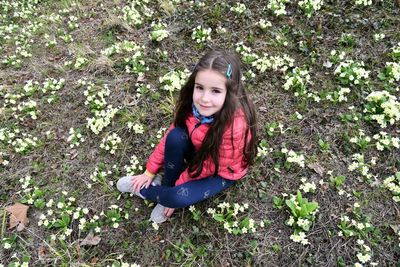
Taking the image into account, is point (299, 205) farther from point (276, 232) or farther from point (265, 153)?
point (265, 153)

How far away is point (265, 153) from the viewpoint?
4.43 m

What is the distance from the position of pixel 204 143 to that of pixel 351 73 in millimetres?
2833

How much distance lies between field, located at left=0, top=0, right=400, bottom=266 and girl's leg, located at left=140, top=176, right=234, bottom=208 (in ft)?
0.92

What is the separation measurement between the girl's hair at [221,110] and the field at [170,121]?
0.73 m

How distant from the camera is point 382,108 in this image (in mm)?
4648

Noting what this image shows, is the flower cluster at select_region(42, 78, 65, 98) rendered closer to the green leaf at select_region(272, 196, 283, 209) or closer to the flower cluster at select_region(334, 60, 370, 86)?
the green leaf at select_region(272, 196, 283, 209)

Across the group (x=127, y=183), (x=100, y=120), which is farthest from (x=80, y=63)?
(x=127, y=183)

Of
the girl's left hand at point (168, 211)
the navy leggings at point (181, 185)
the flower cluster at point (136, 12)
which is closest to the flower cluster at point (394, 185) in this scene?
the navy leggings at point (181, 185)

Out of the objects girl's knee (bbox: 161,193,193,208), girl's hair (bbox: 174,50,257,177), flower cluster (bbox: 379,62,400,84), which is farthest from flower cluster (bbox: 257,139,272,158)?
flower cluster (bbox: 379,62,400,84)

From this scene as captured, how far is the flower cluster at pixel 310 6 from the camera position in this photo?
582 cm

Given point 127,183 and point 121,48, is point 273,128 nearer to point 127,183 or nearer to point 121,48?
point 127,183

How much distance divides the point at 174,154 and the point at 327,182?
1933mm

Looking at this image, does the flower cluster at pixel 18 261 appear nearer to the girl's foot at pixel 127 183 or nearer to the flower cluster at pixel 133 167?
the girl's foot at pixel 127 183

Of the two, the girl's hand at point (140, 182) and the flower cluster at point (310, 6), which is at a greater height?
the flower cluster at point (310, 6)
